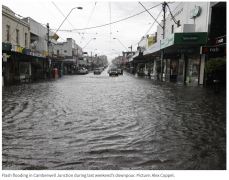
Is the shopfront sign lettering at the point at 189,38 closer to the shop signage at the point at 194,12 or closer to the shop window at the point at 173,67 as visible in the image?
the shop signage at the point at 194,12

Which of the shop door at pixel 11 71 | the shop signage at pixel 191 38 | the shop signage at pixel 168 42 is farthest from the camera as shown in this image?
the shop door at pixel 11 71

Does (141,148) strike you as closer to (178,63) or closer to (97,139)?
(97,139)

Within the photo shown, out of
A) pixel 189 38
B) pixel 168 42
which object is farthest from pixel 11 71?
pixel 189 38

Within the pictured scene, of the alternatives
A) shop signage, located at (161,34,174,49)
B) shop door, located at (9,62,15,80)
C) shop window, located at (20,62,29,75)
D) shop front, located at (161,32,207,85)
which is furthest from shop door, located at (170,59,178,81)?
shop door, located at (9,62,15,80)

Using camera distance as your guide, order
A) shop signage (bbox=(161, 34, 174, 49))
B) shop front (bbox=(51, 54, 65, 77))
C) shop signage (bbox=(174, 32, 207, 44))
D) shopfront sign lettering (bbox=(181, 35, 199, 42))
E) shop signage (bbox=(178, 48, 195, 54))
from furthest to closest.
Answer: shop front (bbox=(51, 54, 65, 77)) → shop signage (bbox=(178, 48, 195, 54)) → shop signage (bbox=(161, 34, 174, 49)) → shopfront sign lettering (bbox=(181, 35, 199, 42)) → shop signage (bbox=(174, 32, 207, 44))

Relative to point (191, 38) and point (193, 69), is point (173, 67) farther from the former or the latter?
point (191, 38)

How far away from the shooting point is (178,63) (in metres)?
27.7

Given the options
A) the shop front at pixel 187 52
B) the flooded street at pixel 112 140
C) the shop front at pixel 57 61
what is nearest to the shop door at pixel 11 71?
the shop front at pixel 57 61

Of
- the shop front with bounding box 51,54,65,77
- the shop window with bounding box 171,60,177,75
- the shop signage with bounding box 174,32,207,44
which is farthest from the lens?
the shop front with bounding box 51,54,65,77

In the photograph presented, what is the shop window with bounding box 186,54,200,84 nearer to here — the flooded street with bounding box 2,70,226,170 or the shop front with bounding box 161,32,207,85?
the shop front with bounding box 161,32,207,85

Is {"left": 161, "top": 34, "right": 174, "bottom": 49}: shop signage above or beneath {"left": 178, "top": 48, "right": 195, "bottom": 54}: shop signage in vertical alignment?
above

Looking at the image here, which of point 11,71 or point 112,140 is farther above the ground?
point 11,71

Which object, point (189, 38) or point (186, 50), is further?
point (186, 50)

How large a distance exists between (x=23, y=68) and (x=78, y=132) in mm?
26722
